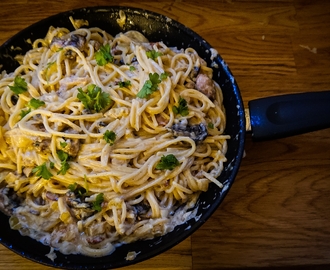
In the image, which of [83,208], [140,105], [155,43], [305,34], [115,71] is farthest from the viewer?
[305,34]

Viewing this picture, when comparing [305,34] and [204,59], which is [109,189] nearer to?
[204,59]

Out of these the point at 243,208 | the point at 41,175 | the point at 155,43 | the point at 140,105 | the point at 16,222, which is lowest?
the point at 243,208

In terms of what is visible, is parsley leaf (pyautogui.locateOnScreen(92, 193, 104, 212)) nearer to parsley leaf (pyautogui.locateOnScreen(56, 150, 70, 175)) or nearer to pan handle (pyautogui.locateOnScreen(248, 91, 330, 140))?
parsley leaf (pyautogui.locateOnScreen(56, 150, 70, 175))

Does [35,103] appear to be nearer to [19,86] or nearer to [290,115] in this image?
[19,86]

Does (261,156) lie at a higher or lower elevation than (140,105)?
lower

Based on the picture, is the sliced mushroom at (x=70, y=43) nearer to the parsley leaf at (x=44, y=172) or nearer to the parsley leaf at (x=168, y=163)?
the parsley leaf at (x=44, y=172)

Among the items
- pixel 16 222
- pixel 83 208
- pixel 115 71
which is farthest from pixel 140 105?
pixel 16 222

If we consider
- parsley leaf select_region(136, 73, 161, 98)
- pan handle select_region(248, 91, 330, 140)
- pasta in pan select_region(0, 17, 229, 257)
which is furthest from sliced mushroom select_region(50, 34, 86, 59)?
pan handle select_region(248, 91, 330, 140)
